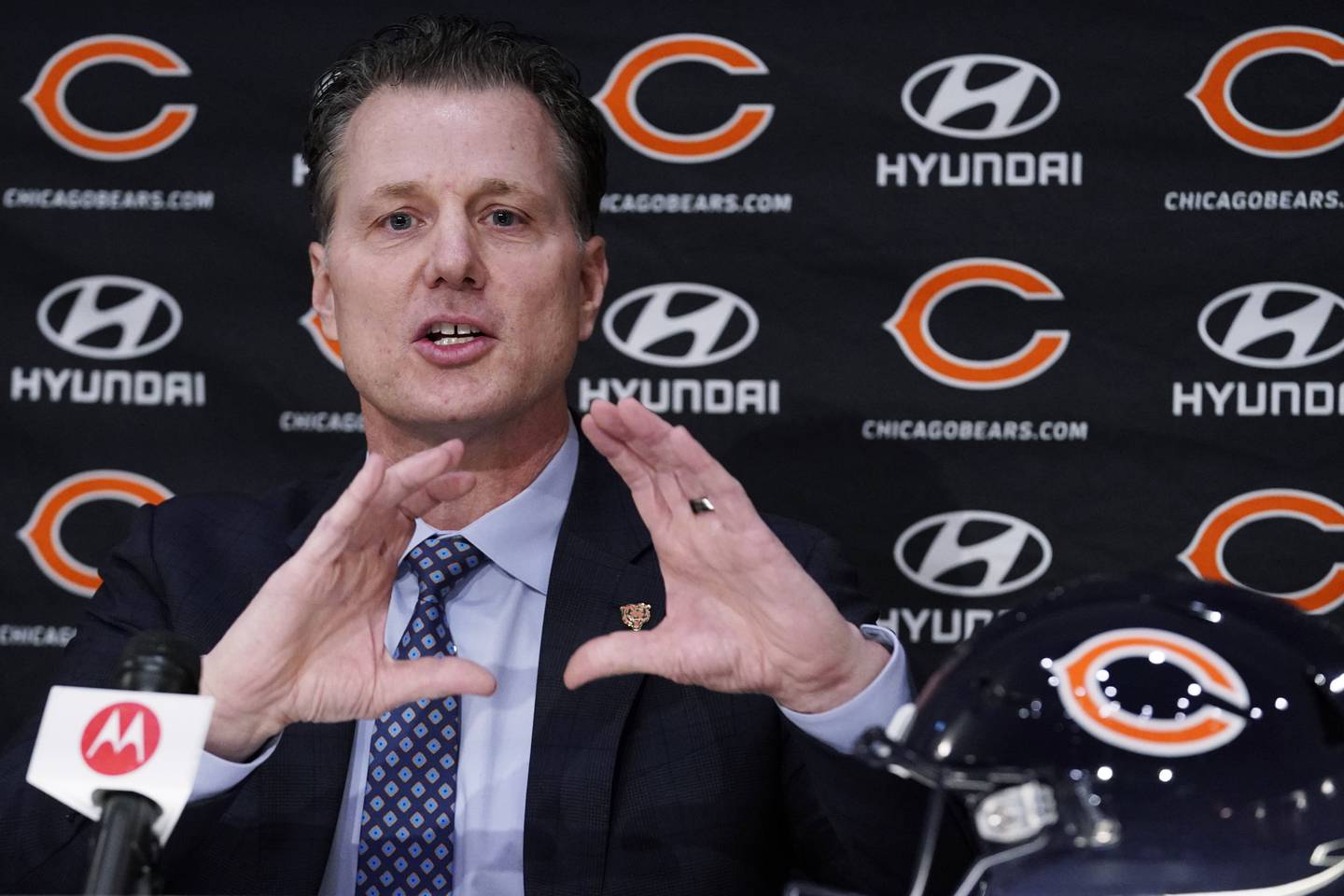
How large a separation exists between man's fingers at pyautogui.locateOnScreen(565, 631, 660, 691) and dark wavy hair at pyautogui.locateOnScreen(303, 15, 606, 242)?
2.28 feet

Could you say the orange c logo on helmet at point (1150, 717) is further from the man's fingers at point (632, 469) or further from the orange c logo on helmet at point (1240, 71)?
the orange c logo on helmet at point (1240, 71)

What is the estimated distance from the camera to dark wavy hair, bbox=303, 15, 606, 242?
1.84 metres

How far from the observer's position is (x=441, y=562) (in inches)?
67.3

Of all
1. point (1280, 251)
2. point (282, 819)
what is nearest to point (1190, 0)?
point (1280, 251)

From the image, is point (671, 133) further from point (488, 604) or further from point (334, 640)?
point (334, 640)

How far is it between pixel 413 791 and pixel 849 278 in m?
1.17

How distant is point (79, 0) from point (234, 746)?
164cm

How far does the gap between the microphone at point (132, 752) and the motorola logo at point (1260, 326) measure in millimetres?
1771

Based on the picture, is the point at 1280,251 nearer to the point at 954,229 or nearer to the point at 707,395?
the point at 954,229

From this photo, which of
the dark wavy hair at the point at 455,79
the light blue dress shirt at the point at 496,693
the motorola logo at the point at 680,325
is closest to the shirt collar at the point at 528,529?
the light blue dress shirt at the point at 496,693

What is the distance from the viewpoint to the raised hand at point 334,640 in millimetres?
1319

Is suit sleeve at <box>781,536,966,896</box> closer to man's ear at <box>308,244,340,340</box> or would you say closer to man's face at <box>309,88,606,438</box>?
man's face at <box>309,88,606,438</box>

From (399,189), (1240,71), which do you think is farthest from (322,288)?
(1240,71)

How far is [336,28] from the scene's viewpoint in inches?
96.0
